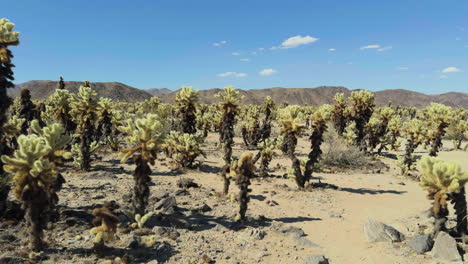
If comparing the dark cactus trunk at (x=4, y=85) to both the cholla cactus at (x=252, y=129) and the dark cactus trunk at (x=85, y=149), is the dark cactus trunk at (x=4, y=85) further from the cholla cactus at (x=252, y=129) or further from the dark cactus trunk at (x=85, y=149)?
the cholla cactus at (x=252, y=129)

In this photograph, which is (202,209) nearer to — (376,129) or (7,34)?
(7,34)

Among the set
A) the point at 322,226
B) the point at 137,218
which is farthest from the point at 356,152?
the point at 137,218

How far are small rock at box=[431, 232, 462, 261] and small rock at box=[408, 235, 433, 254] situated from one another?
0.28 meters

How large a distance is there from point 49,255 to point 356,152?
2316 centimetres

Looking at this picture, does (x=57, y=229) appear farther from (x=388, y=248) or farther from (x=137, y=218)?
(x=388, y=248)

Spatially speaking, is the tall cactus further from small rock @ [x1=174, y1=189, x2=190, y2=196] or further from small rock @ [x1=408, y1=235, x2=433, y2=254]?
small rock @ [x1=408, y1=235, x2=433, y2=254]

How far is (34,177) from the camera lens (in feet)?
25.4

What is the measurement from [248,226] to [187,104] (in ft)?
38.2

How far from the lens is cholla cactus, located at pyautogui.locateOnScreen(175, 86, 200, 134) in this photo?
67.8ft

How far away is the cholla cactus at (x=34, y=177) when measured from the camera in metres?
7.57

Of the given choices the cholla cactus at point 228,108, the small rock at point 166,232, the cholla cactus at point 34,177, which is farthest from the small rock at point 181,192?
the cholla cactus at point 34,177

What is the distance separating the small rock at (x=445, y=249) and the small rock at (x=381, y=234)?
4.34 ft

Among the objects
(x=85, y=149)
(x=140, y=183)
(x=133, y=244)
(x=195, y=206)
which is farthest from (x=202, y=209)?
(x=85, y=149)

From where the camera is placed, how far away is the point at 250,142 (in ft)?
112
